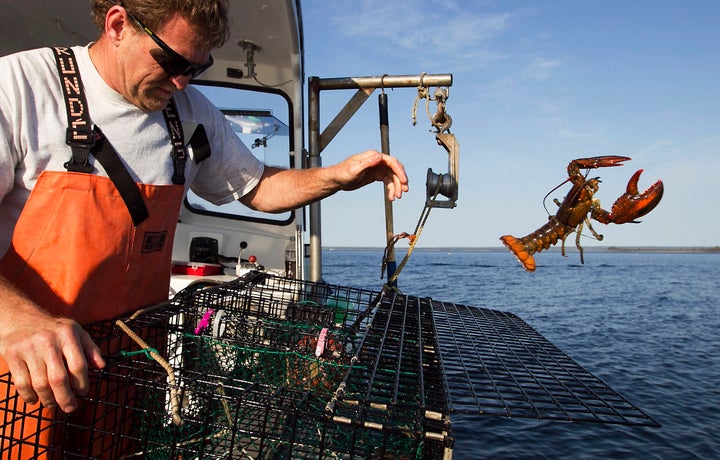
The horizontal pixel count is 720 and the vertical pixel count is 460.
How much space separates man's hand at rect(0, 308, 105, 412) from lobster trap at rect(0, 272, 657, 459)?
0.22 meters

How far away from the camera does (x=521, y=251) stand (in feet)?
20.6

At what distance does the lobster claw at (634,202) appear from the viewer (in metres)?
4.87

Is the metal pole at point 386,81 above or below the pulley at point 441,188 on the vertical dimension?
above

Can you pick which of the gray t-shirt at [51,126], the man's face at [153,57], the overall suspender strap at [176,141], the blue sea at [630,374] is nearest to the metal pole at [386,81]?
the gray t-shirt at [51,126]

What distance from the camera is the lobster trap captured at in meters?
1.52

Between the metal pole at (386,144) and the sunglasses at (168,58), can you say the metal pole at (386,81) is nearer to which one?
the metal pole at (386,144)

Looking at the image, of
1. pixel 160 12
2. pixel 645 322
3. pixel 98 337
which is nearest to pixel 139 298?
pixel 98 337

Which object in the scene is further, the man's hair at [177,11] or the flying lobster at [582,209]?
the flying lobster at [582,209]

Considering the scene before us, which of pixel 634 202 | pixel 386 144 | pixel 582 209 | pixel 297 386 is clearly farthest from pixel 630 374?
pixel 297 386

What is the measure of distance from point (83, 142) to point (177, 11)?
24.9 inches

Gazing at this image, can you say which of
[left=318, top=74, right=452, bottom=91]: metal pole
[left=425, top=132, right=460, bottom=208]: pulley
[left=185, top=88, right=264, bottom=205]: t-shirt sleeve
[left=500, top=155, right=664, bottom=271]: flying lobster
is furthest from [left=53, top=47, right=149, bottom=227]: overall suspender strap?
[left=500, top=155, right=664, bottom=271]: flying lobster

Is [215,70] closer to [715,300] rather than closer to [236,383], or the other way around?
[236,383]

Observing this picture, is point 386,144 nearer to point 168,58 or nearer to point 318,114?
point 318,114

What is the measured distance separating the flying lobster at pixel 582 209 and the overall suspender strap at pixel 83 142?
14.7ft
